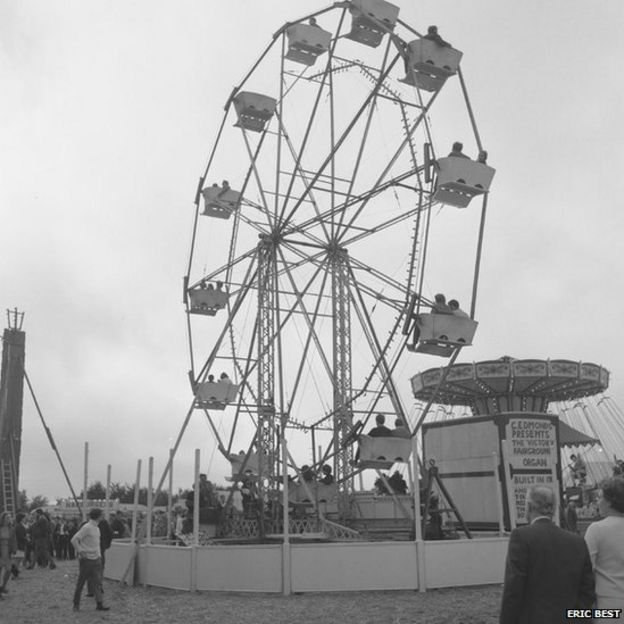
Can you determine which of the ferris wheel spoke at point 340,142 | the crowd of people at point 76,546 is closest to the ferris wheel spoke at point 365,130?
the ferris wheel spoke at point 340,142

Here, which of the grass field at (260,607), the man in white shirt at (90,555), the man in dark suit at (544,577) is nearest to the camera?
the man in dark suit at (544,577)

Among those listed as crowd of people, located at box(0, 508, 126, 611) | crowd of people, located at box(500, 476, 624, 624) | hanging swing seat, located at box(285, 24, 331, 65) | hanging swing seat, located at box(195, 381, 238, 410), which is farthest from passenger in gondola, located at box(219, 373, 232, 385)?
crowd of people, located at box(500, 476, 624, 624)

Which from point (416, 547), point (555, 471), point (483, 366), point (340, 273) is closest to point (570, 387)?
point (483, 366)

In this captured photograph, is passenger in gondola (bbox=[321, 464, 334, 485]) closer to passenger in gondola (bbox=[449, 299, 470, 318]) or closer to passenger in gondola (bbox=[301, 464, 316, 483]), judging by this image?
passenger in gondola (bbox=[301, 464, 316, 483])

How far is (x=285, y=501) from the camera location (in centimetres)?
1249

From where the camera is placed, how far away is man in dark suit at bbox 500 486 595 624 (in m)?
4.00

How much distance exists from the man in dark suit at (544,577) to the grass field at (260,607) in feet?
18.0

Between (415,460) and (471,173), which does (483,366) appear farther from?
(415,460)

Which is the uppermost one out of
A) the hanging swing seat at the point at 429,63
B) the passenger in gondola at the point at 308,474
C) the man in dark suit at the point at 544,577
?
the hanging swing seat at the point at 429,63

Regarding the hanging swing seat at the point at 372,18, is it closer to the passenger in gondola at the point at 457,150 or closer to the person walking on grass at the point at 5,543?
the passenger in gondola at the point at 457,150

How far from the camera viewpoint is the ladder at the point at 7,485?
25.6 m

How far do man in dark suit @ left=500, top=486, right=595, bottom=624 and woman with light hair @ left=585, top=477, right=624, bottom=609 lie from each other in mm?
99

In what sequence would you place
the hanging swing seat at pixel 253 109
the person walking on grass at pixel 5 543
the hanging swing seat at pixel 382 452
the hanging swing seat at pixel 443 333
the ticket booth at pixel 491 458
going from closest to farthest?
the person walking on grass at pixel 5 543 < the hanging swing seat at pixel 382 452 < the hanging swing seat at pixel 443 333 < the ticket booth at pixel 491 458 < the hanging swing seat at pixel 253 109

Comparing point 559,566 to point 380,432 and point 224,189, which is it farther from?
point 224,189
